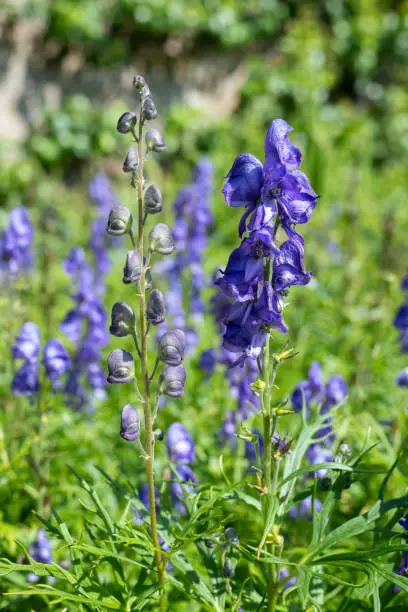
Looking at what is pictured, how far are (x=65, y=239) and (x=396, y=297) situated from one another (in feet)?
10.6

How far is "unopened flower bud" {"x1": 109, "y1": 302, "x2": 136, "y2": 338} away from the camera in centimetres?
222

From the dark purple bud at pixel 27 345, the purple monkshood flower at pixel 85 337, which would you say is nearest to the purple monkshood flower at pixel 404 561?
the dark purple bud at pixel 27 345

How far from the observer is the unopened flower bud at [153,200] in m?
2.19

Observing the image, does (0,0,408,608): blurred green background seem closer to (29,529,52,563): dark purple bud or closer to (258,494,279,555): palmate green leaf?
(29,529,52,563): dark purple bud

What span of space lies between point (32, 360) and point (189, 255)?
6.85 ft

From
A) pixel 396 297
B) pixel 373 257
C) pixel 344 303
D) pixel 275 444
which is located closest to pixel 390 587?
pixel 275 444

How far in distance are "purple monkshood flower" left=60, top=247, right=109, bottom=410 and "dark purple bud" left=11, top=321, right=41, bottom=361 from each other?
2.36 ft

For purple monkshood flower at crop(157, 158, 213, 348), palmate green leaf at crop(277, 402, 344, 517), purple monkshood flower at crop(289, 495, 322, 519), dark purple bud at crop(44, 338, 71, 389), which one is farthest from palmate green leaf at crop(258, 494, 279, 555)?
purple monkshood flower at crop(157, 158, 213, 348)

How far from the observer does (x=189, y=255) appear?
17.7 ft

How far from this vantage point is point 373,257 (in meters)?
7.14

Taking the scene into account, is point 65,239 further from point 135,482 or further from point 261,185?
point 261,185

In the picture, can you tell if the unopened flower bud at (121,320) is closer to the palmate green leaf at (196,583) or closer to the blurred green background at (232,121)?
the palmate green leaf at (196,583)

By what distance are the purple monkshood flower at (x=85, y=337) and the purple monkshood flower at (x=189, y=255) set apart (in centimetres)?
96

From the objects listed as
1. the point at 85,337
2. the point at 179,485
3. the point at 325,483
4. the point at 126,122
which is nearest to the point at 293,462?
the point at 325,483
